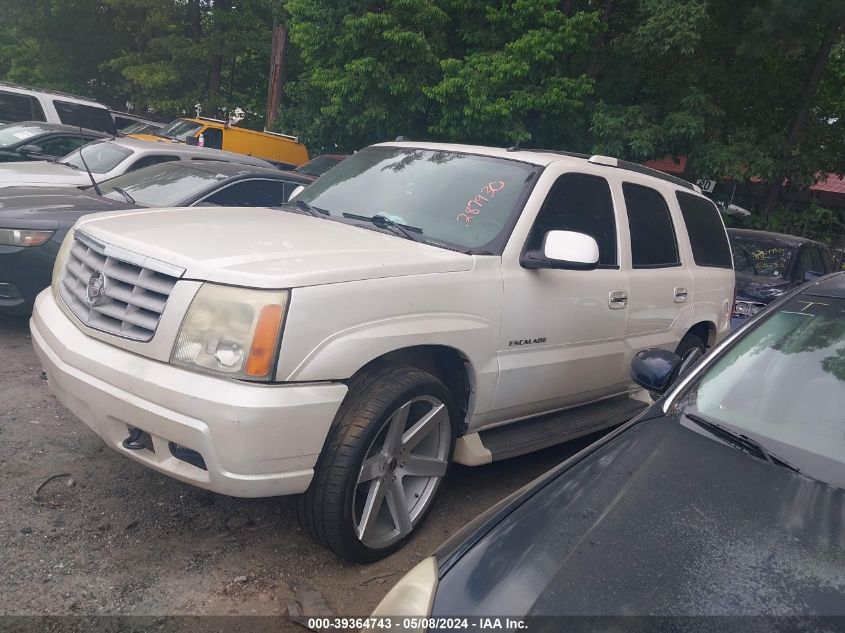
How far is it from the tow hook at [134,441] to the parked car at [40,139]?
805 cm

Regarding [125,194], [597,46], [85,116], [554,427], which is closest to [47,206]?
[125,194]

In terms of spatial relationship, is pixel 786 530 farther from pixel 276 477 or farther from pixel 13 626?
pixel 13 626

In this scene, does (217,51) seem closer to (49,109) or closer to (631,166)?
(49,109)

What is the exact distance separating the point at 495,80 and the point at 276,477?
397 inches

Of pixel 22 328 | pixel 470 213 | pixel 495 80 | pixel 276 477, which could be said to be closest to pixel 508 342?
pixel 470 213

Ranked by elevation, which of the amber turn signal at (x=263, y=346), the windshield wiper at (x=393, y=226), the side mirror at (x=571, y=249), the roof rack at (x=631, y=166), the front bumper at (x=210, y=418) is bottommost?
the front bumper at (x=210, y=418)

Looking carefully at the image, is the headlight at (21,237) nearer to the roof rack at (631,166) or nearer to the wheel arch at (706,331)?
the roof rack at (631,166)

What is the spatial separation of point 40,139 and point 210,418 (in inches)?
366

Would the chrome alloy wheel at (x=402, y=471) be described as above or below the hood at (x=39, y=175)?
above

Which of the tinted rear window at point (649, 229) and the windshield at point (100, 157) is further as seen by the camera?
the windshield at point (100, 157)

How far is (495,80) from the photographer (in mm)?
11742

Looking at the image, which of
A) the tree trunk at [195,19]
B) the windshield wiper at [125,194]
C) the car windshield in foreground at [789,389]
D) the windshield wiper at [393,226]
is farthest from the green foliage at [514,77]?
the tree trunk at [195,19]

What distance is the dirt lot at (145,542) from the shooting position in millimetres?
2855

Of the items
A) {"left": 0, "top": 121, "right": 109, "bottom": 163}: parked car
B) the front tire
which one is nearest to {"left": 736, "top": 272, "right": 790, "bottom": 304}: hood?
the front tire
